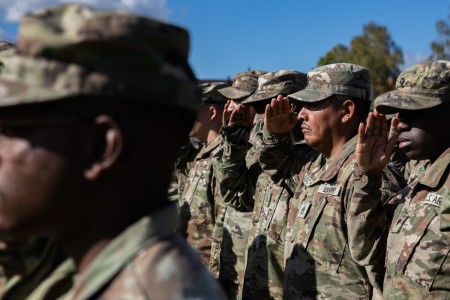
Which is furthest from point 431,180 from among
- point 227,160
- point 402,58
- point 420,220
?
point 402,58

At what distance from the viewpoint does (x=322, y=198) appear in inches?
189

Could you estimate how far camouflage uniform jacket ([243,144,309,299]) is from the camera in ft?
18.8

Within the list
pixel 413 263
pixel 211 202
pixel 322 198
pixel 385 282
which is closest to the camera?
pixel 413 263

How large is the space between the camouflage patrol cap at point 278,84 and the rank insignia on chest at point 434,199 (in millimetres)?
2627

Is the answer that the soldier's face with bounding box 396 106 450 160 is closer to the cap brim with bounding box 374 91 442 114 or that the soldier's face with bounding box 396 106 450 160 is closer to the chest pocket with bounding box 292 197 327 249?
the cap brim with bounding box 374 91 442 114

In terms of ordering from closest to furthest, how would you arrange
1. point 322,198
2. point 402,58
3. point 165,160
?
point 165,160, point 322,198, point 402,58

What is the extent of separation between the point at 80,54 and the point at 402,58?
189 feet

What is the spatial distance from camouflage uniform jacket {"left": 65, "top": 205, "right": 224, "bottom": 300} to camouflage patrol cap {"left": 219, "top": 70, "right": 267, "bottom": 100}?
592 centimetres

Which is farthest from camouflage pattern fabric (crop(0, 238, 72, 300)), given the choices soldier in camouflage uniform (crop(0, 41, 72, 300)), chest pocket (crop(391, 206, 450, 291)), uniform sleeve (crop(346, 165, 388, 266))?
uniform sleeve (crop(346, 165, 388, 266))

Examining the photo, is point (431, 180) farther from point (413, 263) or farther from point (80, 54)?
point (80, 54)

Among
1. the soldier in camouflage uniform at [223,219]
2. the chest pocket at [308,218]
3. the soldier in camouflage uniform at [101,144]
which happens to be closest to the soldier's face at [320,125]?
the chest pocket at [308,218]

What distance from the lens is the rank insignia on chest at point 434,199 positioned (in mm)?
3970

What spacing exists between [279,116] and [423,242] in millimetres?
1965

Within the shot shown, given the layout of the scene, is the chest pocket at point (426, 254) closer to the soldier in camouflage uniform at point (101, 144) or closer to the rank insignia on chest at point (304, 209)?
the rank insignia on chest at point (304, 209)
